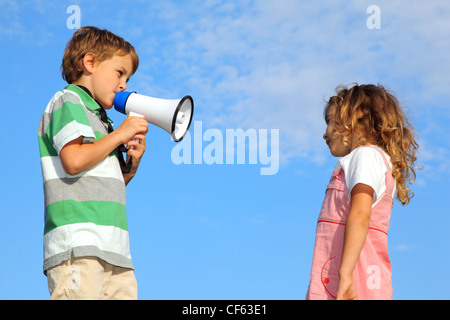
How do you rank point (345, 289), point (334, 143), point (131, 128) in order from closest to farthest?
point (345, 289) → point (131, 128) → point (334, 143)

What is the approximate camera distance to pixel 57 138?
3.43 m

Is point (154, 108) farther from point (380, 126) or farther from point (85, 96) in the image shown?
point (380, 126)

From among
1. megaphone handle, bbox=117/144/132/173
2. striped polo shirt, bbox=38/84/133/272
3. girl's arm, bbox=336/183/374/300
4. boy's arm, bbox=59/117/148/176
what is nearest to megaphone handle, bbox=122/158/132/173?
megaphone handle, bbox=117/144/132/173

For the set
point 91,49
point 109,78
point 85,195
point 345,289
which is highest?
point 91,49

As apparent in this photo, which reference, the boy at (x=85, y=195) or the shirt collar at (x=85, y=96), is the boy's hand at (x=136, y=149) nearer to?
the boy at (x=85, y=195)

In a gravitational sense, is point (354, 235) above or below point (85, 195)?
below

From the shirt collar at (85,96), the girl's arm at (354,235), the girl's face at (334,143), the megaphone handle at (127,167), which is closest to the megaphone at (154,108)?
the shirt collar at (85,96)

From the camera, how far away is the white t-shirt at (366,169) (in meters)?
3.37

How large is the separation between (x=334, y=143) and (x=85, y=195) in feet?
5.03

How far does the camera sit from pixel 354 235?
3236 mm

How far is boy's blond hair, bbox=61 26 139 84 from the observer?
3902mm

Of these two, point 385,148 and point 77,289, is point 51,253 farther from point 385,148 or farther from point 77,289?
point 385,148

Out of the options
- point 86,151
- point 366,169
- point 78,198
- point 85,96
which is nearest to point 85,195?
point 78,198
